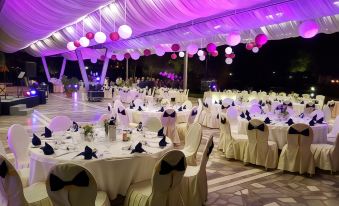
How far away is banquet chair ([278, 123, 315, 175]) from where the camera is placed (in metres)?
4.93

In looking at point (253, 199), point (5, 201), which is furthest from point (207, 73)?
point (5, 201)

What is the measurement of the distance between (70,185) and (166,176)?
85 centimetres

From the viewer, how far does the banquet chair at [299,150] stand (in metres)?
4.93

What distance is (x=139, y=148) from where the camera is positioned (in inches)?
135

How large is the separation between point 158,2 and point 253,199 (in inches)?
185

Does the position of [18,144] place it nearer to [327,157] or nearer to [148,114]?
[148,114]

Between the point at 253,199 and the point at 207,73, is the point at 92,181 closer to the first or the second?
the point at 253,199

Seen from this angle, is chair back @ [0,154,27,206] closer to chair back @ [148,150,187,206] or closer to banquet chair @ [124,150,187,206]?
banquet chair @ [124,150,187,206]

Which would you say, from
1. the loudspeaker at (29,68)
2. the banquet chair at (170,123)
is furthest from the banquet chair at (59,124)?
the loudspeaker at (29,68)

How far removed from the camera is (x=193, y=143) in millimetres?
4590

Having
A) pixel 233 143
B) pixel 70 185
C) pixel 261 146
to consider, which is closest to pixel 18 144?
pixel 70 185

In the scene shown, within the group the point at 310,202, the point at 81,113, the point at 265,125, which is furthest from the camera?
the point at 81,113

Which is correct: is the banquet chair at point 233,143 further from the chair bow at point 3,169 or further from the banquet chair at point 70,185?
the chair bow at point 3,169

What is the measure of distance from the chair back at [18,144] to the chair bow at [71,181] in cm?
178
